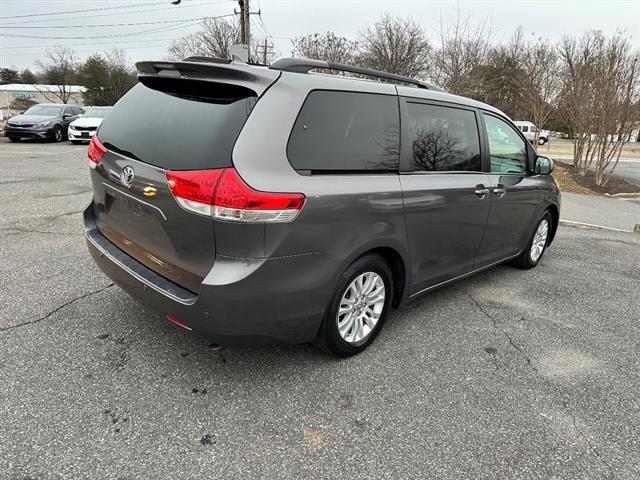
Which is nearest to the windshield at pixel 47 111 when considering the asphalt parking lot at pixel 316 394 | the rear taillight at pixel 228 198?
the asphalt parking lot at pixel 316 394

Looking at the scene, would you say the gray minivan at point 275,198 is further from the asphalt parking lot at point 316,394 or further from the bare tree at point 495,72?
the bare tree at point 495,72

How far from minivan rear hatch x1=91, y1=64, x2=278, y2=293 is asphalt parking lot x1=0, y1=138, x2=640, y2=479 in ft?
2.02

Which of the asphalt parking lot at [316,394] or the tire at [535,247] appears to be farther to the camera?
the tire at [535,247]

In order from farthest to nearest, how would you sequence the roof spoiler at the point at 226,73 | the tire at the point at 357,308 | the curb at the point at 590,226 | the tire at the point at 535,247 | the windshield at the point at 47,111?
the windshield at the point at 47,111
the curb at the point at 590,226
the tire at the point at 535,247
the tire at the point at 357,308
the roof spoiler at the point at 226,73

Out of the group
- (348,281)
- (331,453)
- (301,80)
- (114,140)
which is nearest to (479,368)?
(348,281)

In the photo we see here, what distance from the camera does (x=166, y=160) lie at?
243 centimetres

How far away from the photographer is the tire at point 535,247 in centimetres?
495

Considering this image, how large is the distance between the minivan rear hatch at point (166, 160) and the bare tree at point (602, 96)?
15363 mm

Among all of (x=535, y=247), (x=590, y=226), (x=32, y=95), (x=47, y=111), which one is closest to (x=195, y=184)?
(x=535, y=247)

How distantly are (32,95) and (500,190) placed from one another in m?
79.4

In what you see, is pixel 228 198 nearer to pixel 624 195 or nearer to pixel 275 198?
pixel 275 198

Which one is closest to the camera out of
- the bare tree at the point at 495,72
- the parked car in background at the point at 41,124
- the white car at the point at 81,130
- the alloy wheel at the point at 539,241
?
the alloy wheel at the point at 539,241

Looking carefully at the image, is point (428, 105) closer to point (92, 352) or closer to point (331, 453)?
point (331, 453)

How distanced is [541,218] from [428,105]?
7.97 ft
